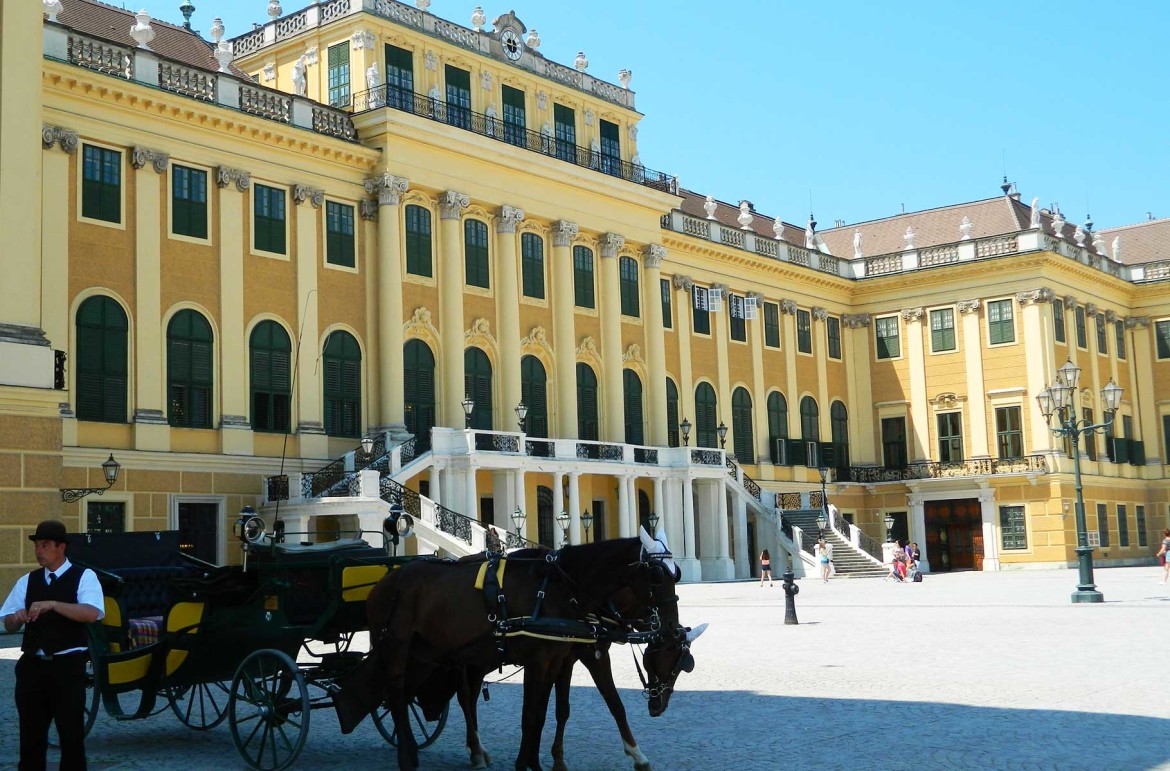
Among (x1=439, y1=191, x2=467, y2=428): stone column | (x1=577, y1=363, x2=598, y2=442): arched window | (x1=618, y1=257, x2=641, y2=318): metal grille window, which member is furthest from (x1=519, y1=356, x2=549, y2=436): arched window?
(x1=618, y1=257, x2=641, y2=318): metal grille window

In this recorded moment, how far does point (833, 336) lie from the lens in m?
56.7

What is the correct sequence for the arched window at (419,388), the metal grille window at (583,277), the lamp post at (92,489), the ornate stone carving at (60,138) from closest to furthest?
the lamp post at (92,489), the ornate stone carving at (60,138), the arched window at (419,388), the metal grille window at (583,277)

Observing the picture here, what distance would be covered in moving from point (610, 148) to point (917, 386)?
1821 centimetres

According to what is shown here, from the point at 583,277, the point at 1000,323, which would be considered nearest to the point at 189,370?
the point at 583,277

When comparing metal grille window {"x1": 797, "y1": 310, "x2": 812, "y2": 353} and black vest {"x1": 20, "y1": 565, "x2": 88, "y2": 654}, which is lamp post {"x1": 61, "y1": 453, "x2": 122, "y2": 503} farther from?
metal grille window {"x1": 797, "y1": 310, "x2": 812, "y2": 353}

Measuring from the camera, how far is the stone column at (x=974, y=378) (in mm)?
54125

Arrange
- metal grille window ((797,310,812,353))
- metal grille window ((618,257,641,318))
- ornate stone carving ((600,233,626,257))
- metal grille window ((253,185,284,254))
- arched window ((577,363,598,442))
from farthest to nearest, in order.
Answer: metal grille window ((797,310,812,353)), metal grille window ((618,257,641,318)), ornate stone carving ((600,233,626,257)), arched window ((577,363,598,442)), metal grille window ((253,185,284,254))

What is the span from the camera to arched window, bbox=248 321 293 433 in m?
33.9

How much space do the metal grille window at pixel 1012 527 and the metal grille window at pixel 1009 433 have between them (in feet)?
6.85

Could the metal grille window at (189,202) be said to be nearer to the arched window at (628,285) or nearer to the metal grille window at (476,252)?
the metal grille window at (476,252)

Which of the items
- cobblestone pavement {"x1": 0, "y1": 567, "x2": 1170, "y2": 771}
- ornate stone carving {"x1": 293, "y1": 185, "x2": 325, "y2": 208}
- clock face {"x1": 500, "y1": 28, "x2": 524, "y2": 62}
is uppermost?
clock face {"x1": 500, "y1": 28, "x2": 524, "y2": 62}

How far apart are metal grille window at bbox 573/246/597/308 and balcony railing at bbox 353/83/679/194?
2826 mm

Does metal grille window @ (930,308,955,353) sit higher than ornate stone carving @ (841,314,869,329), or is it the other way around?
ornate stone carving @ (841,314,869,329)

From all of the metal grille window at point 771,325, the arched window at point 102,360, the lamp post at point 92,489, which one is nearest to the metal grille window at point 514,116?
the arched window at point 102,360
